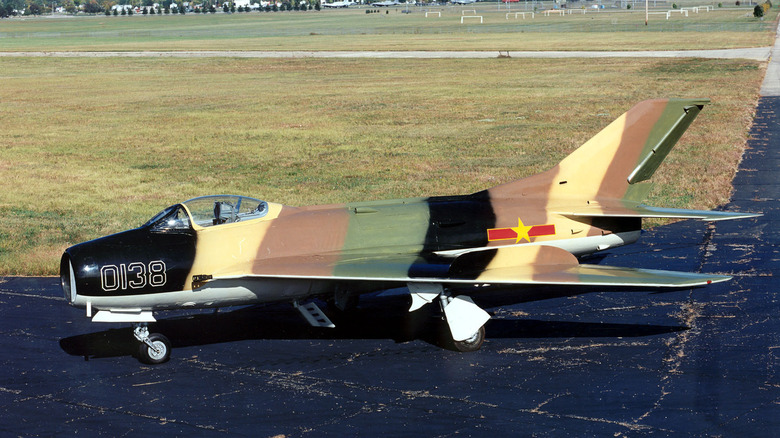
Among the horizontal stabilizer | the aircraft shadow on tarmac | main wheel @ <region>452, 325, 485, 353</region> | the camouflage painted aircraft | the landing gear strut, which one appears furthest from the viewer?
the horizontal stabilizer

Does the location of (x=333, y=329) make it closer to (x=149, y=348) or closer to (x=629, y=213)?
(x=149, y=348)

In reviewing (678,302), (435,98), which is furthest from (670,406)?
(435,98)

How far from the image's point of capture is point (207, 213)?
46.8 ft

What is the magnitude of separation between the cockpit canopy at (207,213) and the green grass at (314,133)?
23.6 ft

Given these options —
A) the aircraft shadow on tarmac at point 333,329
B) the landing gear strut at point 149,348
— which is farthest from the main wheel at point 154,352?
the aircraft shadow on tarmac at point 333,329

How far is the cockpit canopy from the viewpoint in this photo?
1410cm

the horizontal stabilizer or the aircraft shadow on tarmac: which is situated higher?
the horizontal stabilizer

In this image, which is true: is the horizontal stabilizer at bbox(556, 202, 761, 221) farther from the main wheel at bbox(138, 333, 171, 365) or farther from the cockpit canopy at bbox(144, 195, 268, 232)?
the main wheel at bbox(138, 333, 171, 365)

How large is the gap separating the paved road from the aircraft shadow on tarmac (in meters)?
62.0

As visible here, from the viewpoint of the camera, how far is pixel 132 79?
67.1m

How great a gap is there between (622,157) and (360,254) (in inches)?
225

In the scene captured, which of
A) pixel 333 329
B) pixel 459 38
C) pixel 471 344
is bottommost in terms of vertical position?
pixel 333 329

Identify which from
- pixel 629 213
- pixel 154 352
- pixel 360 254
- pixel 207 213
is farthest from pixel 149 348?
pixel 629 213

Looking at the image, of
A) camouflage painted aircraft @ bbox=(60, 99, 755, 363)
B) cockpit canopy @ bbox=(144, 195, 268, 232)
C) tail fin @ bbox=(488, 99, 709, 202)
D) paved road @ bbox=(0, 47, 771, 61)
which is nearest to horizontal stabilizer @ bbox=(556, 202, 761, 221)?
camouflage painted aircraft @ bbox=(60, 99, 755, 363)
